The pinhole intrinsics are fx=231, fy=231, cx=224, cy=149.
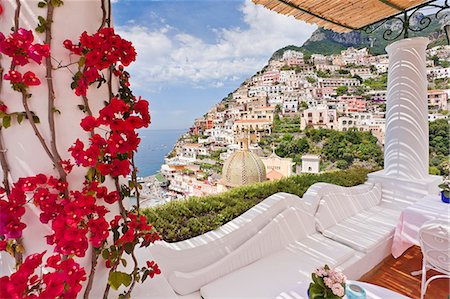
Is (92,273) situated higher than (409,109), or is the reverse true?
(409,109)

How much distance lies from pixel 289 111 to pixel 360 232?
189 inches

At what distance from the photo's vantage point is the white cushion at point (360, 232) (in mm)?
2194

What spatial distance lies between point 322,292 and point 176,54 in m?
5.03

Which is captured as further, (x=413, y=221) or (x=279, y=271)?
(x=413, y=221)

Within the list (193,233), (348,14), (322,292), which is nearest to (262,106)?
(348,14)

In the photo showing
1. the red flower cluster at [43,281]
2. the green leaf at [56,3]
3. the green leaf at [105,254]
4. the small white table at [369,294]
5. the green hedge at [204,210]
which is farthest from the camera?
the green hedge at [204,210]

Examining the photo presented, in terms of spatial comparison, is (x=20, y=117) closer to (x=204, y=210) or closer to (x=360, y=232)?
(x=204, y=210)

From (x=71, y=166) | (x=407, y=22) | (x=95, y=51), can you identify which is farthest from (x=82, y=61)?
(x=407, y=22)

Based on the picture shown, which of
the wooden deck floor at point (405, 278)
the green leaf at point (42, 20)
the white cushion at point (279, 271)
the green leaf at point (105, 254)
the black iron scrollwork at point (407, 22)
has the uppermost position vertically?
the black iron scrollwork at point (407, 22)

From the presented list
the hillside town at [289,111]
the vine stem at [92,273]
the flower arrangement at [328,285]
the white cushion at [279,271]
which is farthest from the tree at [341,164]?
the vine stem at [92,273]

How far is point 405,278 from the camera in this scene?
225 centimetres

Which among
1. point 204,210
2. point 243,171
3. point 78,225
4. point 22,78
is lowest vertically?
point 204,210

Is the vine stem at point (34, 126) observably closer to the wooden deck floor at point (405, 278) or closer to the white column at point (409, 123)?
the wooden deck floor at point (405, 278)

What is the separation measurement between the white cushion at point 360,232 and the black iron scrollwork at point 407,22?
2756 mm
